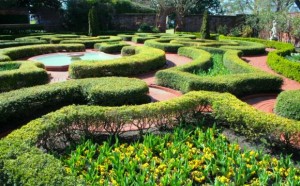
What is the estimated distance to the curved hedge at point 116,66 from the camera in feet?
35.0

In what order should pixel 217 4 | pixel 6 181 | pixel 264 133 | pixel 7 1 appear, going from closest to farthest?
pixel 6 181 < pixel 264 133 < pixel 7 1 < pixel 217 4

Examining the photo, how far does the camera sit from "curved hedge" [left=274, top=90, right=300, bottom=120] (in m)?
6.96

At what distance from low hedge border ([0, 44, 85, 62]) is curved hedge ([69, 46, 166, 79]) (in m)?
4.60

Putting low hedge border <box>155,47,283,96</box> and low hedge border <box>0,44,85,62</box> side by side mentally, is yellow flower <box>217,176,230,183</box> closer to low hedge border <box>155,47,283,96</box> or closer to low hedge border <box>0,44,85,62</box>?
low hedge border <box>155,47,283,96</box>

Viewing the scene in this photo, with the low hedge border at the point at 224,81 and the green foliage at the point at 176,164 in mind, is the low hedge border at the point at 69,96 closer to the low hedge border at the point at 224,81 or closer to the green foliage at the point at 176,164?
the low hedge border at the point at 224,81

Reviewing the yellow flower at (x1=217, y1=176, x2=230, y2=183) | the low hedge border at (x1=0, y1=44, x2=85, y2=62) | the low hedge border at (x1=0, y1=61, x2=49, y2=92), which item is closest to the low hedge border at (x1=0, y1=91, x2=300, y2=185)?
the yellow flower at (x1=217, y1=176, x2=230, y2=183)

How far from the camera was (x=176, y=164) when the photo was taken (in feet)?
15.4

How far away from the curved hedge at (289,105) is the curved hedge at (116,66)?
5719 millimetres

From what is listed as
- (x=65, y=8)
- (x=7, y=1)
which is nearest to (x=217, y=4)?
(x=65, y=8)

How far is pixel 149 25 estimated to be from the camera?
3359cm

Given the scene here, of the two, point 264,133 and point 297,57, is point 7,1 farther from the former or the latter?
point 264,133

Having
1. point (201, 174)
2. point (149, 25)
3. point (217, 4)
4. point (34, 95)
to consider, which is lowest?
point (201, 174)

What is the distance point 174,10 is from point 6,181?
3067cm

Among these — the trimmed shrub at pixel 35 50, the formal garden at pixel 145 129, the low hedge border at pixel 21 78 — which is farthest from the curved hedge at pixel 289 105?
the trimmed shrub at pixel 35 50
